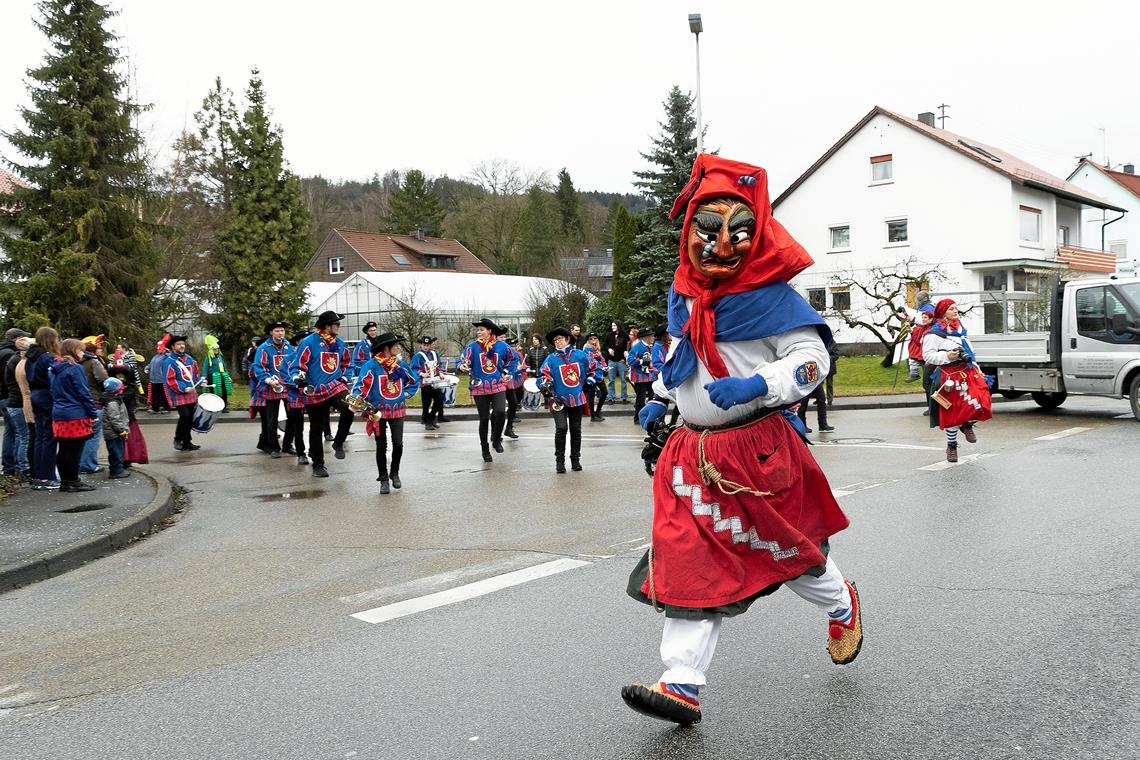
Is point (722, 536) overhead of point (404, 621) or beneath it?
overhead

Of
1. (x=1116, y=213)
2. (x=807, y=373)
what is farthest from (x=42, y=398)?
(x=1116, y=213)

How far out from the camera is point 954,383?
451 inches

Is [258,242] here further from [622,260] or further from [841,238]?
[841,238]

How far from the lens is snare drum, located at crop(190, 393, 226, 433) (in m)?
16.1

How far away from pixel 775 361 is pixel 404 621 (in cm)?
279

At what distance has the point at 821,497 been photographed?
4.14 meters

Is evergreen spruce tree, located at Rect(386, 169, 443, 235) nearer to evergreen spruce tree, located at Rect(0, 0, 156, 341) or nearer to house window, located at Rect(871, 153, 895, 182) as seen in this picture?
house window, located at Rect(871, 153, 895, 182)

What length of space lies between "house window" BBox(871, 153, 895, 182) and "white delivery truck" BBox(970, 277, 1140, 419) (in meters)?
27.4

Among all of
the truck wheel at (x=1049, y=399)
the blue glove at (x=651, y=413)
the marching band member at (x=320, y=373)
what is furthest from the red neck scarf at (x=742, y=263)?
the truck wheel at (x=1049, y=399)

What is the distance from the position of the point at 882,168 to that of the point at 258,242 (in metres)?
27.2

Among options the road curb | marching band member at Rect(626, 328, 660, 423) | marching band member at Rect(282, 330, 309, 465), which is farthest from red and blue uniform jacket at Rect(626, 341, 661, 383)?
the road curb

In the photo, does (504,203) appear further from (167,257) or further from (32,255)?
(32,255)

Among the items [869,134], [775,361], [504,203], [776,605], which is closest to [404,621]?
[776,605]

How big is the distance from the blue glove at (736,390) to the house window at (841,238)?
4257 cm
